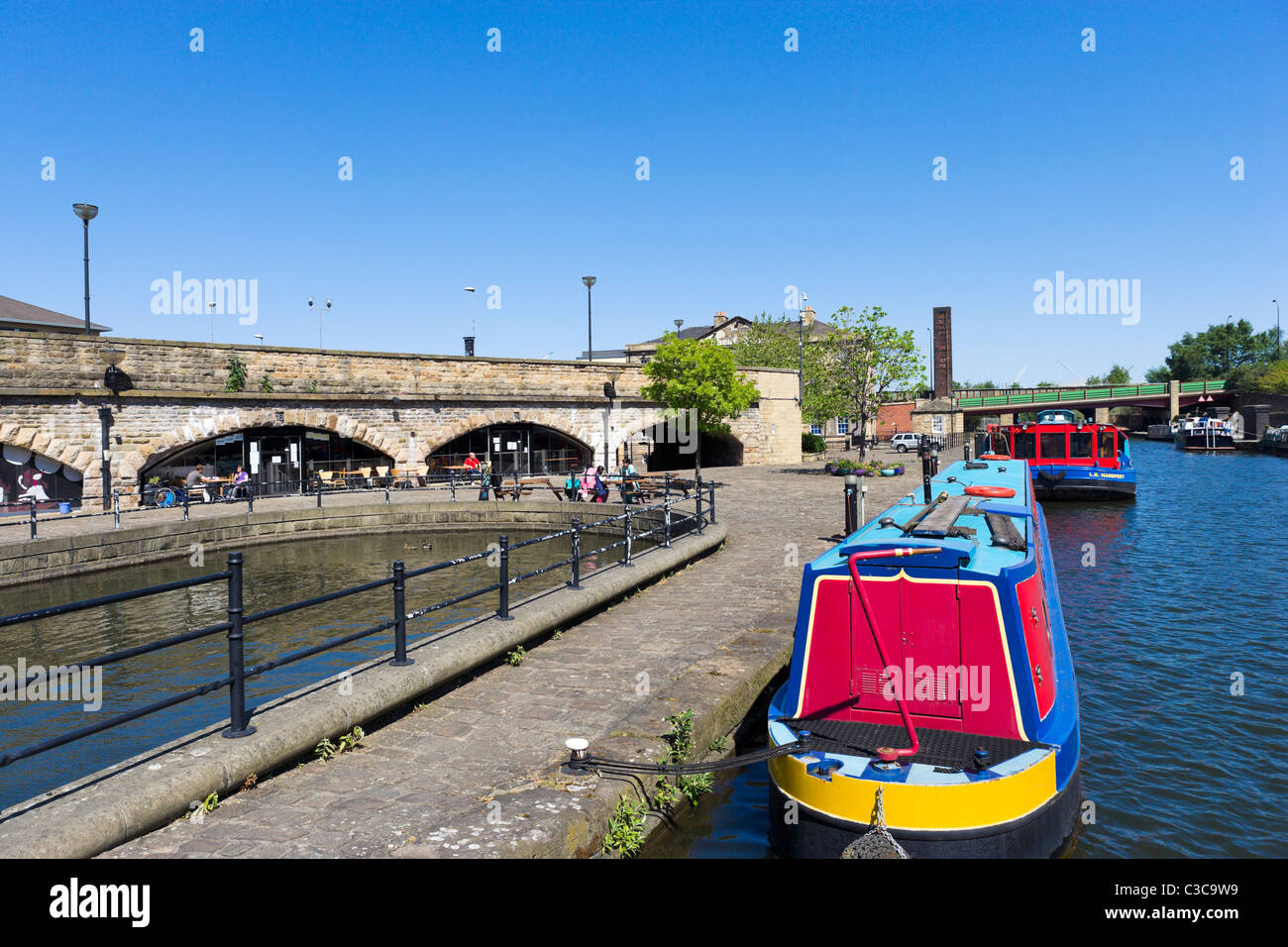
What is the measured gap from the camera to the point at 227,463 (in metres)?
25.8

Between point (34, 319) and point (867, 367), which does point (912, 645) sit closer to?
point (867, 367)

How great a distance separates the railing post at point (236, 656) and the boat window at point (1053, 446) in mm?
28096

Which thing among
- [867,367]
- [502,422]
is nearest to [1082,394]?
[867,367]

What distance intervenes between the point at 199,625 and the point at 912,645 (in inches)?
444

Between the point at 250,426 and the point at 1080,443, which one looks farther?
the point at 1080,443

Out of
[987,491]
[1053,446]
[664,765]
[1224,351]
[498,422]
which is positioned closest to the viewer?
[664,765]

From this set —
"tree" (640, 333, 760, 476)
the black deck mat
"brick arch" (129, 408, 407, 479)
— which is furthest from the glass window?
the black deck mat

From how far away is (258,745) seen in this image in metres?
5.10

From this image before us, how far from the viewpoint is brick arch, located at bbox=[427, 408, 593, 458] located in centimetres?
2895

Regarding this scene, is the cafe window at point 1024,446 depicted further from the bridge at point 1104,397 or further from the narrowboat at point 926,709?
the bridge at point 1104,397

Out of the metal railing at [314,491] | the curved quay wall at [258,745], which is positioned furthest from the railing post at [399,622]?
the metal railing at [314,491]

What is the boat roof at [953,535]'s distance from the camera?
523 centimetres
